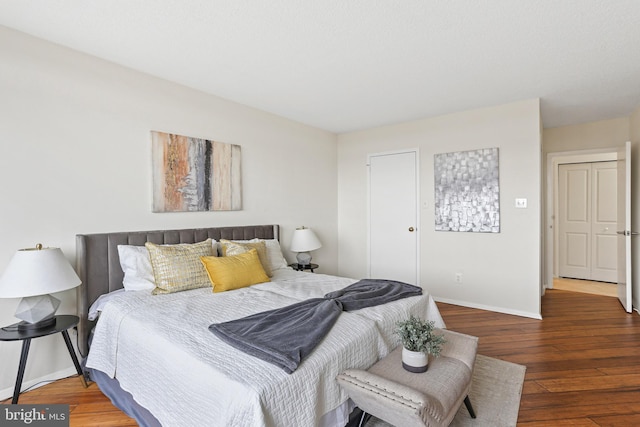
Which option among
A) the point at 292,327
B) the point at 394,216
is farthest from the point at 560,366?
the point at 394,216

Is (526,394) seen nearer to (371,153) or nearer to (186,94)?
(371,153)

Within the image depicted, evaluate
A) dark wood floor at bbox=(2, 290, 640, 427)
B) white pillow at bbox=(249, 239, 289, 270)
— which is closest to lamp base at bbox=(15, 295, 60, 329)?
dark wood floor at bbox=(2, 290, 640, 427)

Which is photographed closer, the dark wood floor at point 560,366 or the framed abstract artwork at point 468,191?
the dark wood floor at point 560,366

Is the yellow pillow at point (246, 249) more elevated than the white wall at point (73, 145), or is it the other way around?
the white wall at point (73, 145)

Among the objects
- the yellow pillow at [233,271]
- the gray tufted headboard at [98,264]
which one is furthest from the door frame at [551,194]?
the gray tufted headboard at [98,264]

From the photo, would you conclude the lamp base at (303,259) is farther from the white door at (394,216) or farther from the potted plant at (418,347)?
the potted plant at (418,347)

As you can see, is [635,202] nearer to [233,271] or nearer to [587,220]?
[587,220]

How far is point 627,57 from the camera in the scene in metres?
2.48

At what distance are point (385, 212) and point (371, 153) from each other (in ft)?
2.93

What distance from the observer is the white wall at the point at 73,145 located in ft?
6.97

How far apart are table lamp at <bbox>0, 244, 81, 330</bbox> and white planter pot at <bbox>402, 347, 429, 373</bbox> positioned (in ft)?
6.84

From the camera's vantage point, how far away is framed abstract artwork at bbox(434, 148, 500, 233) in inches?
146

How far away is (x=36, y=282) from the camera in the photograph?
6.21ft

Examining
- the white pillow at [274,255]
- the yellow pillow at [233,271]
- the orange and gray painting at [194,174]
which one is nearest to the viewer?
the yellow pillow at [233,271]
